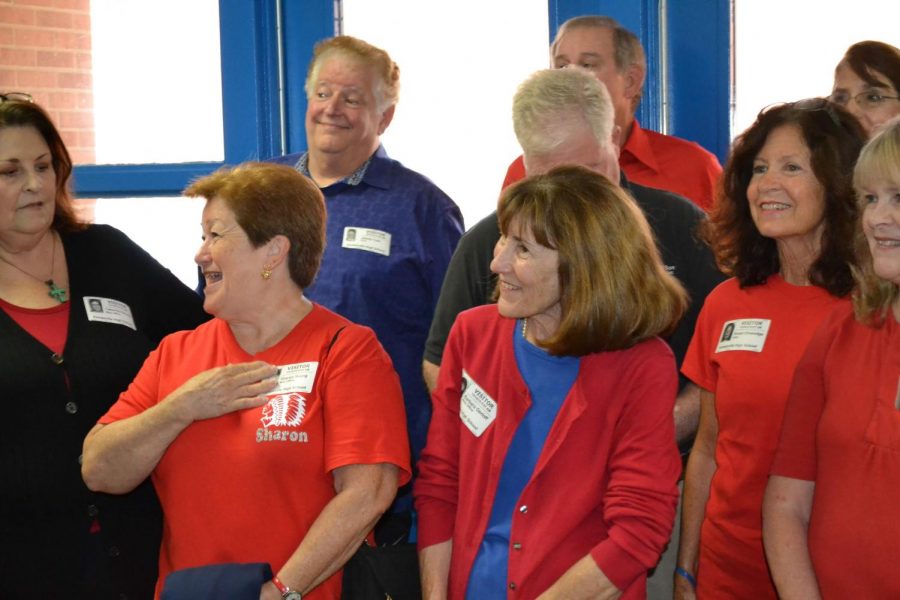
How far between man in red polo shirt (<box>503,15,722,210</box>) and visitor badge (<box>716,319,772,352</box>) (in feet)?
3.12

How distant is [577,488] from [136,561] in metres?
1.11

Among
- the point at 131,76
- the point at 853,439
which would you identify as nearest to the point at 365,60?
the point at 131,76

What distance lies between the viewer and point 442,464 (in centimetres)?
226

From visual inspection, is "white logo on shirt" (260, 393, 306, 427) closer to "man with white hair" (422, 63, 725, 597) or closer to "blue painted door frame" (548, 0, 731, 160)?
"man with white hair" (422, 63, 725, 597)

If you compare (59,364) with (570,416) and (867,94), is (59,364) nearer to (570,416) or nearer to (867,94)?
(570,416)

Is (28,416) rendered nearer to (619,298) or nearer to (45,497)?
(45,497)

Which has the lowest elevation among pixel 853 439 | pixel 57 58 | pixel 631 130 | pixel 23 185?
pixel 853 439

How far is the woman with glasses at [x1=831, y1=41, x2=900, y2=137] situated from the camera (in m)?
2.96

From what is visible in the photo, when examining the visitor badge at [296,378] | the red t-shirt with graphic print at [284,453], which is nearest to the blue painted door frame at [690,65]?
the red t-shirt with graphic print at [284,453]

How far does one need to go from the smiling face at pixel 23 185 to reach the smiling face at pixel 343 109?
2.89 feet

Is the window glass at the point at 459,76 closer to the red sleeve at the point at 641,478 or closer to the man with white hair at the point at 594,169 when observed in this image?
the man with white hair at the point at 594,169

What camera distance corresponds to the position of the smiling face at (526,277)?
7.05ft

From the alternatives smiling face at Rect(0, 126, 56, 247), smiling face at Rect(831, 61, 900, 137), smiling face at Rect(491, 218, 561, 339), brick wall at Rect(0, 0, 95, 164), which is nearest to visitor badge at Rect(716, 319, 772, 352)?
smiling face at Rect(491, 218, 561, 339)

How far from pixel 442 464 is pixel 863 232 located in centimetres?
94
